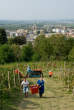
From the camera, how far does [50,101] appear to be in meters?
9.30

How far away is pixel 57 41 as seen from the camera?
30625 millimetres

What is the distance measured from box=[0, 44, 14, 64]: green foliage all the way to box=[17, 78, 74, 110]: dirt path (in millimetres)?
18430

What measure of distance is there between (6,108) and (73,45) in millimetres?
23891

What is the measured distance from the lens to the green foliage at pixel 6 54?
95.2 ft

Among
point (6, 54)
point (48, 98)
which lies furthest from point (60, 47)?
point (48, 98)

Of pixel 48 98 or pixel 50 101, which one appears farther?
pixel 48 98

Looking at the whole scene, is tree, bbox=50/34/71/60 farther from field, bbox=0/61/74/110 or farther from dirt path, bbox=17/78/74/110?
dirt path, bbox=17/78/74/110

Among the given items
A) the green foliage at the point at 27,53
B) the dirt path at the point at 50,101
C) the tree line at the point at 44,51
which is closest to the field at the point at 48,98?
the dirt path at the point at 50,101

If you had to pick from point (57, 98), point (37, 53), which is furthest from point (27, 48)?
point (57, 98)

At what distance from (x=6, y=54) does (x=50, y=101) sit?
67.8 feet

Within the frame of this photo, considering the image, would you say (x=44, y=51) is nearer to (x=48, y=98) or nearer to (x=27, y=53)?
(x=27, y=53)

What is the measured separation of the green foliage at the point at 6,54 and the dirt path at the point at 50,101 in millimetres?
18430

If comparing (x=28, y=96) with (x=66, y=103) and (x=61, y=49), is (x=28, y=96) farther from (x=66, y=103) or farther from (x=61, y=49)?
(x=61, y=49)

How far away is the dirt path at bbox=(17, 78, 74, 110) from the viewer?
8.60m
